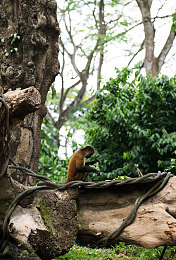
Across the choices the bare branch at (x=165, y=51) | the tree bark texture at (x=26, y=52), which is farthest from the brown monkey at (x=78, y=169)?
the bare branch at (x=165, y=51)

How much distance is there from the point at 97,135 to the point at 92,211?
4.43m

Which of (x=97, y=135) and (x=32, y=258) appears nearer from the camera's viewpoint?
(x=32, y=258)

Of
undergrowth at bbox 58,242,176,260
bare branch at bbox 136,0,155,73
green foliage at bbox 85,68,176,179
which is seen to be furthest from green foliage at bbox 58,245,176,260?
bare branch at bbox 136,0,155,73

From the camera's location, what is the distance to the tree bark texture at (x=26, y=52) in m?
3.41

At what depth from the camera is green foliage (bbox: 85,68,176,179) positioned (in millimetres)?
5918

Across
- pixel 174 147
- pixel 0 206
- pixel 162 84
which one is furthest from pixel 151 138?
pixel 0 206

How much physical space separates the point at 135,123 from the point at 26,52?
3.22m

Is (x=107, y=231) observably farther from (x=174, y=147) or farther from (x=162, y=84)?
(x=162, y=84)

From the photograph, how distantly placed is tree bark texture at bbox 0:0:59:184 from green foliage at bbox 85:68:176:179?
2699 millimetres

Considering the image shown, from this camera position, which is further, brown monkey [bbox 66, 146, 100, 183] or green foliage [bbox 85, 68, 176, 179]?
green foliage [bbox 85, 68, 176, 179]

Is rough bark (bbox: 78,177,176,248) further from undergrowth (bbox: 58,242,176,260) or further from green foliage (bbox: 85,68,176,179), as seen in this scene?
green foliage (bbox: 85,68,176,179)

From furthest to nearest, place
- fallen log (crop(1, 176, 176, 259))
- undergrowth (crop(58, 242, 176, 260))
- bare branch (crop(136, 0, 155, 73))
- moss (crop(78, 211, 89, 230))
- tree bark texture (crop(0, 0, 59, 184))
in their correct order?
bare branch (crop(136, 0, 155, 73))
tree bark texture (crop(0, 0, 59, 184))
undergrowth (crop(58, 242, 176, 260))
moss (crop(78, 211, 89, 230))
fallen log (crop(1, 176, 176, 259))

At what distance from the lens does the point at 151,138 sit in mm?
5684

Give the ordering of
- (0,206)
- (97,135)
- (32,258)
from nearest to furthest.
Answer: (0,206) → (32,258) → (97,135)
